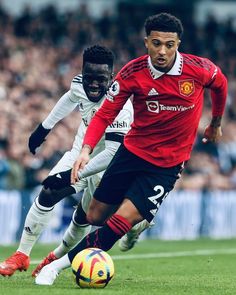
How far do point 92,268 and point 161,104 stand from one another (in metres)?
1.61

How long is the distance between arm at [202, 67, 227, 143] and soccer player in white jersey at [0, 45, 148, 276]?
94cm

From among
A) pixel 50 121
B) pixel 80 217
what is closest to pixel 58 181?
pixel 80 217

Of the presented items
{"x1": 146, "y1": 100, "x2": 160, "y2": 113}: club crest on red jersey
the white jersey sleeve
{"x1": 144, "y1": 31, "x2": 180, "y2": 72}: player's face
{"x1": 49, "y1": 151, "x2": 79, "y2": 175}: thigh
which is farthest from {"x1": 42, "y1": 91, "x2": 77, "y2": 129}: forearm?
{"x1": 144, "y1": 31, "x2": 180, "y2": 72}: player's face

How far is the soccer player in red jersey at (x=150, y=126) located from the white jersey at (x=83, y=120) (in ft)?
2.39

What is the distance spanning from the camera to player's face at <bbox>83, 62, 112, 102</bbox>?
11.2 metres

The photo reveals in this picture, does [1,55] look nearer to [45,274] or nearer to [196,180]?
[196,180]

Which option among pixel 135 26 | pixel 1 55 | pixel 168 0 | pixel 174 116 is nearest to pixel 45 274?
pixel 174 116

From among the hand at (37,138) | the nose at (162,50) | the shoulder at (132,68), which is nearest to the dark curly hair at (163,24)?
the nose at (162,50)

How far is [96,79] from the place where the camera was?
445 inches

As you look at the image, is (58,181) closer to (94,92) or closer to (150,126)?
(94,92)

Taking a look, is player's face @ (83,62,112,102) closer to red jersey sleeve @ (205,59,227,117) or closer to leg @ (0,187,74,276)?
leg @ (0,187,74,276)

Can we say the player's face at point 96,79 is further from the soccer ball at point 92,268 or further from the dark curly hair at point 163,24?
the soccer ball at point 92,268

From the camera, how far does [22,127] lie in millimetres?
19172

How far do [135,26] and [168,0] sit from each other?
314 cm
